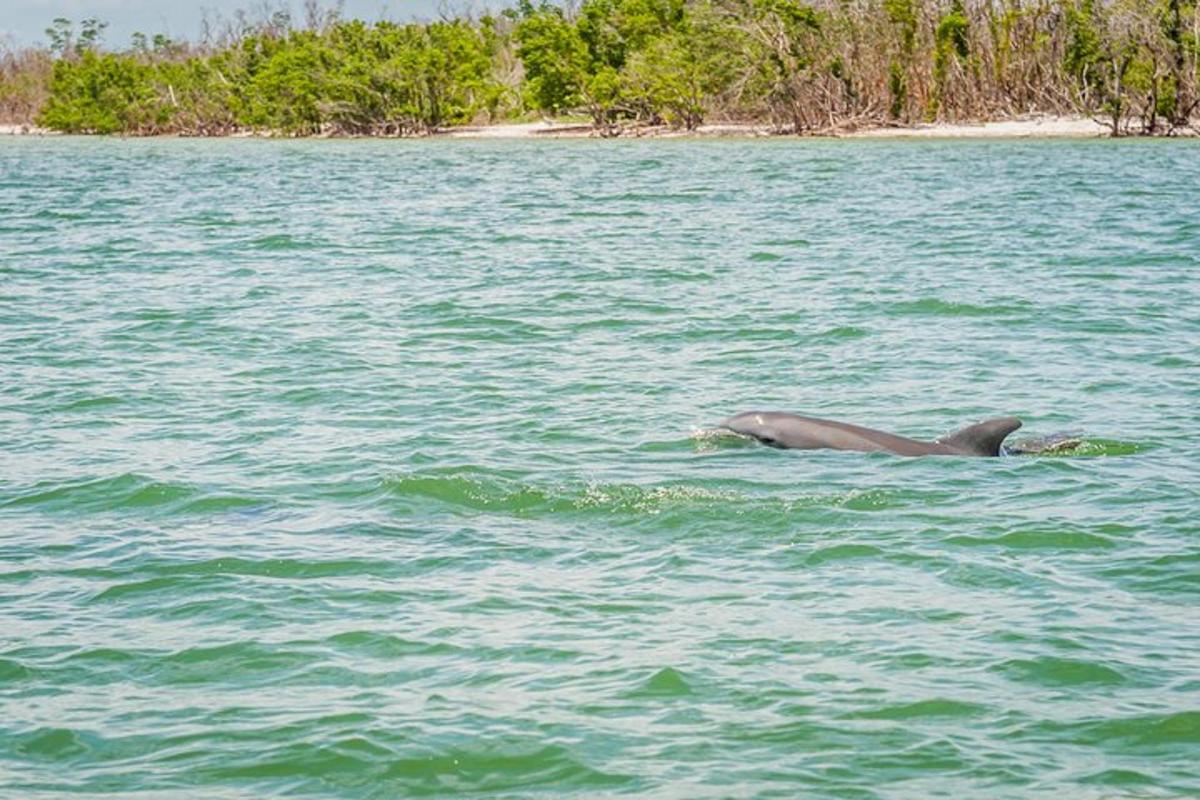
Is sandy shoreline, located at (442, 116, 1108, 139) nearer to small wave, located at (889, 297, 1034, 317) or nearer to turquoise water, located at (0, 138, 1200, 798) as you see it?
turquoise water, located at (0, 138, 1200, 798)

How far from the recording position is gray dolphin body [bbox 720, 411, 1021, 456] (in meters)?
11.4

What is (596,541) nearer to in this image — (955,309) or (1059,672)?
(1059,672)

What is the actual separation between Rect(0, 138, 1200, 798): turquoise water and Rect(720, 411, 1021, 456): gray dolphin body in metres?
0.16

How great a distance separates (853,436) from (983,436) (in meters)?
0.85

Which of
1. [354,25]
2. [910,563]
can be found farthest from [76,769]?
[354,25]

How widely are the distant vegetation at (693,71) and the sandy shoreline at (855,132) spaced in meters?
0.80

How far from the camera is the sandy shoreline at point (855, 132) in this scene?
67375 mm

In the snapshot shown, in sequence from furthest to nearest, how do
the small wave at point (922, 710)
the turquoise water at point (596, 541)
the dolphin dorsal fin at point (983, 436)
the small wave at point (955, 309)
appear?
1. the small wave at point (955, 309)
2. the dolphin dorsal fin at point (983, 436)
3. the small wave at point (922, 710)
4. the turquoise water at point (596, 541)

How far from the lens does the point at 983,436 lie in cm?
1144

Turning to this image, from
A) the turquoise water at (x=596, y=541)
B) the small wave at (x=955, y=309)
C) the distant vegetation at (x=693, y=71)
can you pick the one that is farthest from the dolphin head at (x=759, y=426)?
the distant vegetation at (x=693, y=71)

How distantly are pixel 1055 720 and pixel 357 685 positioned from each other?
9.49 ft

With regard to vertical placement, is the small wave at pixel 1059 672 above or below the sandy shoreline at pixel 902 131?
below

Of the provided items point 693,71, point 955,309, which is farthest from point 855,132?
point 955,309

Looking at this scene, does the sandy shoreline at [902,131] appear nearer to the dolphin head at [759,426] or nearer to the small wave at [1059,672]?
the dolphin head at [759,426]
